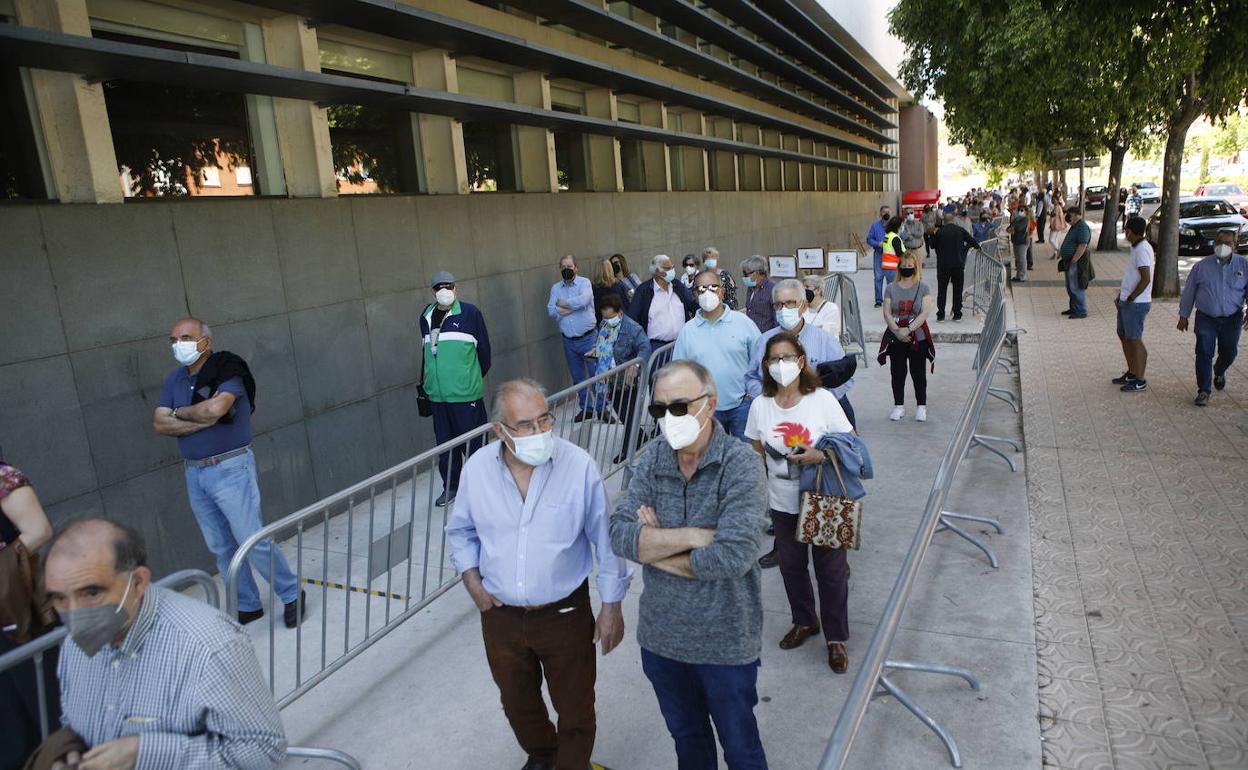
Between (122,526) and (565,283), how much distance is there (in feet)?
25.4

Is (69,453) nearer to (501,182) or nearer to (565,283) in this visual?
(565,283)

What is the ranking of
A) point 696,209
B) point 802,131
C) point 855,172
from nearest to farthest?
1. point 696,209
2. point 802,131
3. point 855,172

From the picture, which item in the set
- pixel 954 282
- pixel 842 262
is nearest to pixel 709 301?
pixel 842 262

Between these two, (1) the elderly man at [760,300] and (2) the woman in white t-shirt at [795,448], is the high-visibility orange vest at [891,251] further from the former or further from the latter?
(2) the woman in white t-shirt at [795,448]

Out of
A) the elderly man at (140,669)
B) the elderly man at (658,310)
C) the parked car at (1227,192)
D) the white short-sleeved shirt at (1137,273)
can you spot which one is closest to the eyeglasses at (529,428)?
the elderly man at (140,669)

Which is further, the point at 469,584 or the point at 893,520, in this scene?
the point at 893,520

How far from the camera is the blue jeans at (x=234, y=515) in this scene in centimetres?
489

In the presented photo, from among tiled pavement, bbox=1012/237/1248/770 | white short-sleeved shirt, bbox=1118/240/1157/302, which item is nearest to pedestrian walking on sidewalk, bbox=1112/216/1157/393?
white short-sleeved shirt, bbox=1118/240/1157/302

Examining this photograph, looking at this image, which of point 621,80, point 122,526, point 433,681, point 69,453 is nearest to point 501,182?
point 621,80

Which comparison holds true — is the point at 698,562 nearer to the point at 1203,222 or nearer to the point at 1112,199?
the point at 1203,222

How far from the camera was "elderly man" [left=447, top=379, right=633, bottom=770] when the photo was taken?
126 inches

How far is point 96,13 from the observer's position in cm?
571

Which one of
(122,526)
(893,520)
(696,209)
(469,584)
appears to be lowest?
(893,520)

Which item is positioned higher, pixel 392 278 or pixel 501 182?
pixel 501 182
